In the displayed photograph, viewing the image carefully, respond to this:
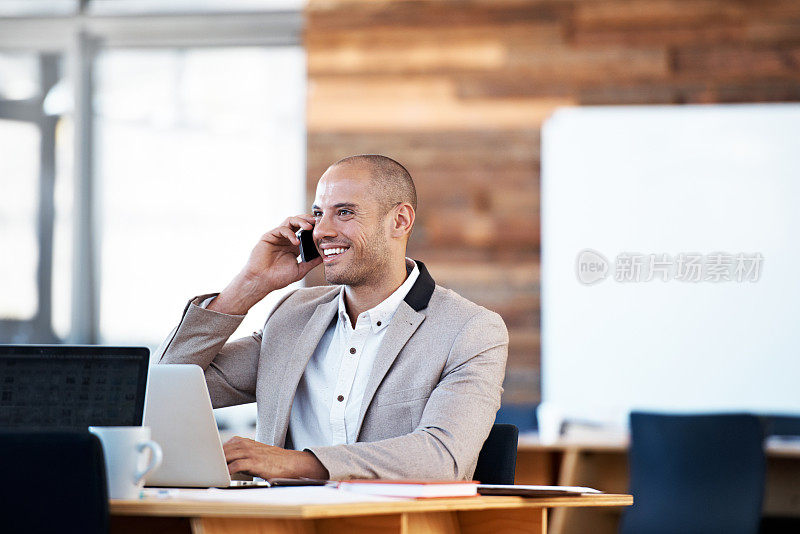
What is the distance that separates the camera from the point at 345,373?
94.2 inches

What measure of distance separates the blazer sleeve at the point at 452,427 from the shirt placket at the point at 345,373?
245mm

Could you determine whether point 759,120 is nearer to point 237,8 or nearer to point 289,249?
point 237,8

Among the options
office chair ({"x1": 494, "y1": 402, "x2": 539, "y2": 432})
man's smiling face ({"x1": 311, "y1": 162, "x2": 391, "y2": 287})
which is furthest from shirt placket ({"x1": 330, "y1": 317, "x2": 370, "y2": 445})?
office chair ({"x1": 494, "y1": 402, "x2": 539, "y2": 432})

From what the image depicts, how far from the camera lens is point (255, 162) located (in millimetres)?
5879

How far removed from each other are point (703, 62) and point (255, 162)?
2576mm

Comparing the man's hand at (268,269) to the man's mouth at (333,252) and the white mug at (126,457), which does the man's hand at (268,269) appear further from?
the white mug at (126,457)

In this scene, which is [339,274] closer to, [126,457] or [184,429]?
[184,429]

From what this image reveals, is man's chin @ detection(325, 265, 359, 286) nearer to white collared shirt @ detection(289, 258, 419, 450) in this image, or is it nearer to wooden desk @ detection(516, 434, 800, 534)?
white collared shirt @ detection(289, 258, 419, 450)

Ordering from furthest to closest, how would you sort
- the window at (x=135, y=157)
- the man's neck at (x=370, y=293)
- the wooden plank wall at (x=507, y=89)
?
the window at (x=135, y=157) < the wooden plank wall at (x=507, y=89) < the man's neck at (x=370, y=293)

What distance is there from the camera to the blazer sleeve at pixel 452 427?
75.7 inches

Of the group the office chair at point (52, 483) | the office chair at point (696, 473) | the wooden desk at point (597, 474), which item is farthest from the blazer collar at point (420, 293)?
the wooden desk at point (597, 474)

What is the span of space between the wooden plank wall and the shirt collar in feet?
9.96

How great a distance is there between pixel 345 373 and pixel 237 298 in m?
0.34

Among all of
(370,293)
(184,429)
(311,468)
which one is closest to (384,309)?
(370,293)
